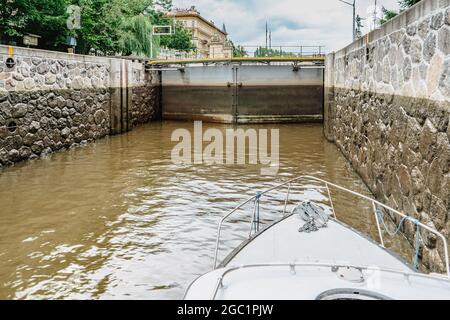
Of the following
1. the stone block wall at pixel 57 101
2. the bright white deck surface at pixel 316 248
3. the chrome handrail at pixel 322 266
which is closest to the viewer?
the chrome handrail at pixel 322 266

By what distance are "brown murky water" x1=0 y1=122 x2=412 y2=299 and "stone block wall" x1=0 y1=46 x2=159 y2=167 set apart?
594mm

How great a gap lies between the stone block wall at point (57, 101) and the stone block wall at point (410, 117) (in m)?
7.62

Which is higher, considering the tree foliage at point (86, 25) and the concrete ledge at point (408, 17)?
the tree foliage at point (86, 25)

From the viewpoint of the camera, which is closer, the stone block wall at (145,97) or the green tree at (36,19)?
the stone block wall at (145,97)

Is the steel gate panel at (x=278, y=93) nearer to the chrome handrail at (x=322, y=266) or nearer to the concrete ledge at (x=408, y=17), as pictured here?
the concrete ledge at (x=408, y=17)

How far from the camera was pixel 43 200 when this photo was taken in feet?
25.9

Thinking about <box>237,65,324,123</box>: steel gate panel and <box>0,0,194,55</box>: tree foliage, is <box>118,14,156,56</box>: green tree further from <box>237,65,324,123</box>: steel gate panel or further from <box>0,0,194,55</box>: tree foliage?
<box>237,65,324,123</box>: steel gate panel

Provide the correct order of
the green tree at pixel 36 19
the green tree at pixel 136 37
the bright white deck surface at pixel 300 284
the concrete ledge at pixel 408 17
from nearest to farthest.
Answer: the bright white deck surface at pixel 300 284
the concrete ledge at pixel 408 17
the green tree at pixel 36 19
the green tree at pixel 136 37

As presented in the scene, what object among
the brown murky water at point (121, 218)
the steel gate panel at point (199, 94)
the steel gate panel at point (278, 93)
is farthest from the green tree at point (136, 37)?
the brown murky water at point (121, 218)

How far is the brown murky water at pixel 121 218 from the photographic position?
4.93 metres

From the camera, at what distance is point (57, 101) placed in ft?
40.7

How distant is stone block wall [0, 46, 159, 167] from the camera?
10.3 m

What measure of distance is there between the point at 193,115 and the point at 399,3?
18.7 meters

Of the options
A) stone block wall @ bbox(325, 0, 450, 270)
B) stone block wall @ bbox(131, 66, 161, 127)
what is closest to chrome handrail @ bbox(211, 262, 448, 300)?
stone block wall @ bbox(325, 0, 450, 270)
